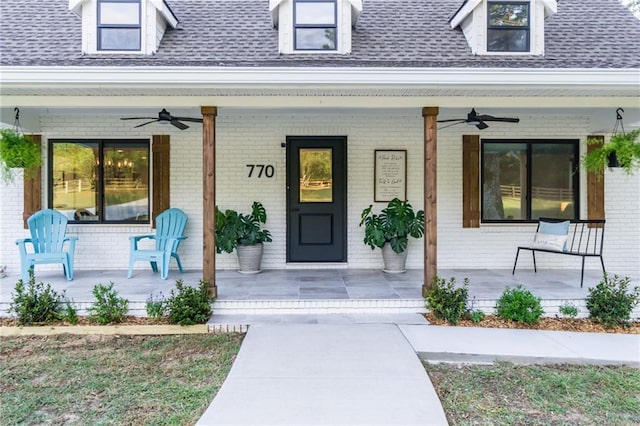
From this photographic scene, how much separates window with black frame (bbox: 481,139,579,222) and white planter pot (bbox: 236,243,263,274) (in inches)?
136

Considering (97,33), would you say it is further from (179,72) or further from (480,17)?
(480,17)

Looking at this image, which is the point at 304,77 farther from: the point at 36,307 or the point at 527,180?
the point at 527,180

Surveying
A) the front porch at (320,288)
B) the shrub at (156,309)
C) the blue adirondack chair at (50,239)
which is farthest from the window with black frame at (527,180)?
the blue adirondack chair at (50,239)

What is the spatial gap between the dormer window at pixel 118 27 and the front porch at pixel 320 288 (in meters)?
3.16

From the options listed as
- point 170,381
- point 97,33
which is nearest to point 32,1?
point 97,33

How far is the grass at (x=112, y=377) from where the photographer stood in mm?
2629

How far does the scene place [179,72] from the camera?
4.10 m

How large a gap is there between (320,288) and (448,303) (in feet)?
5.01

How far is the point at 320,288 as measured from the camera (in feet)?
16.7

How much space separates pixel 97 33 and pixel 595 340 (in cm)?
687

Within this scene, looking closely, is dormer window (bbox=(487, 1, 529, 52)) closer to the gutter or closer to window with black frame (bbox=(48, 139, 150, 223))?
the gutter

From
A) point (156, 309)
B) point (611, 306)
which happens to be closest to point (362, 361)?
point (156, 309)

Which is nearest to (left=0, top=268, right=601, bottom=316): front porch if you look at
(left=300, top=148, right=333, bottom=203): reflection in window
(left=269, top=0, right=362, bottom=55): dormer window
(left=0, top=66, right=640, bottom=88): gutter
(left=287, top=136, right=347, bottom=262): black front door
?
(left=287, top=136, right=347, bottom=262): black front door

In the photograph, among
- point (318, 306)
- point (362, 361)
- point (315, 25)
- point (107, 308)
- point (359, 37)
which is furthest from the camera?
point (359, 37)
